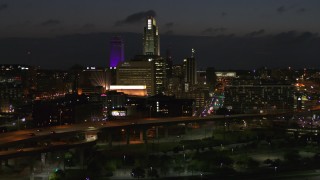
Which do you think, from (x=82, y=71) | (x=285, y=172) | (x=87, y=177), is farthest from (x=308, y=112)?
(x=82, y=71)

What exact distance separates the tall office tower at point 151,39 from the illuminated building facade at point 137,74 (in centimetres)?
593

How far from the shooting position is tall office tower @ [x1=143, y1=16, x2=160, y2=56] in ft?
191

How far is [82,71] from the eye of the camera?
5969 centimetres

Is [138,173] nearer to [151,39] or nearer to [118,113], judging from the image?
[118,113]

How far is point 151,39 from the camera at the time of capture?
58.5 metres

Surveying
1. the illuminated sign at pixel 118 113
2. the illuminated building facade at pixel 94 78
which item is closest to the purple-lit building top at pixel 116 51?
the illuminated building facade at pixel 94 78

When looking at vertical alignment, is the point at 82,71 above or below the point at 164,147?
above

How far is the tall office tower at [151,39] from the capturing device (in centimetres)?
5828

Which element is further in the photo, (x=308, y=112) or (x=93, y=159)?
(x=308, y=112)

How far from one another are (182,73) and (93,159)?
157ft

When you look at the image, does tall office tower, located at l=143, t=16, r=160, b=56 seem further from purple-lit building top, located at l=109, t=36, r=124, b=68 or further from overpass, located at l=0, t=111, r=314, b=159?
overpass, located at l=0, t=111, r=314, b=159

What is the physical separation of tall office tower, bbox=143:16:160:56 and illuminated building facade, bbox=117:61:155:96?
5.93m

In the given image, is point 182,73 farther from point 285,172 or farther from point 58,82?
point 285,172

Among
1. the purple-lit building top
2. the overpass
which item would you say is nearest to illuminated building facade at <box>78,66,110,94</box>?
the purple-lit building top
